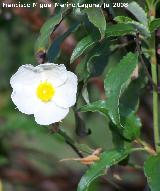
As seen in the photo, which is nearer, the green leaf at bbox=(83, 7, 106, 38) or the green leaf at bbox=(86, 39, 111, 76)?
the green leaf at bbox=(83, 7, 106, 38)

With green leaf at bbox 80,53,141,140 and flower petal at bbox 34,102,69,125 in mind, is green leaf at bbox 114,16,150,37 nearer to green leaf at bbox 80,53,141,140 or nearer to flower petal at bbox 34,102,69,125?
green leaf at bbox 80,53,141,140

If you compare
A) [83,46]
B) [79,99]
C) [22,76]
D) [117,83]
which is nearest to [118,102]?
[117,83]

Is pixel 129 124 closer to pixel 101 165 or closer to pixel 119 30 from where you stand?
pixel 101 165

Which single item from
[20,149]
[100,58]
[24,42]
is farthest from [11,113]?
[100,58]

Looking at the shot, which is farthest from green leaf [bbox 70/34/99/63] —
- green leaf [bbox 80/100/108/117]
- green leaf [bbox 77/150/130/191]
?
green leaf [bbox 77/150/130/191]

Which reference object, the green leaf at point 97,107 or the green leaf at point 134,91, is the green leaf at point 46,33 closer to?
the green leaf at point 97,107

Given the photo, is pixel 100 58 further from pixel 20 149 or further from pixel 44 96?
pixel 20 149
